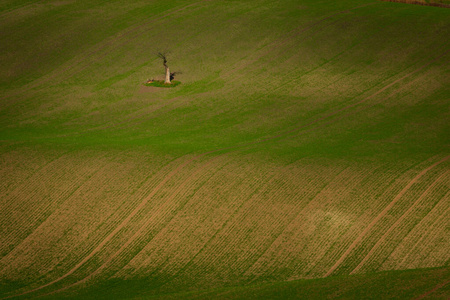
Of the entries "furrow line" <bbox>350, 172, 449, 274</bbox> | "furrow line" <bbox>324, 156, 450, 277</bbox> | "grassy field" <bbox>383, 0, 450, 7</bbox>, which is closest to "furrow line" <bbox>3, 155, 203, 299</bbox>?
"furrow line" <bbox>324, 156, 450, 277</bbox>

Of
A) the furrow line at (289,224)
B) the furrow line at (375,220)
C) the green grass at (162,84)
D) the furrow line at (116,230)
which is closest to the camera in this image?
the furrow line at (116,230)

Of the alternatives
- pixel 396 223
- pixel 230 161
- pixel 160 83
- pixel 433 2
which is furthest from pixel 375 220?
pixel 433 2

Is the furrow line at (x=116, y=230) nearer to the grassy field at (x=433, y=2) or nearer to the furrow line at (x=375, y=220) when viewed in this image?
the furrow line at (x=375, y=220)

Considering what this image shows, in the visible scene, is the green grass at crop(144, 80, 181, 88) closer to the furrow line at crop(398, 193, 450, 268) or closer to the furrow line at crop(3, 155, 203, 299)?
the furrow line at crop(3, 155, 203, 299)

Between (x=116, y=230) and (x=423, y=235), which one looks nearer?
(x=423, y=235)

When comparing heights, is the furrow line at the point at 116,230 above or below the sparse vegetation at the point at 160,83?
below

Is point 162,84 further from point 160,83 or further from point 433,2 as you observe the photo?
point 433,2

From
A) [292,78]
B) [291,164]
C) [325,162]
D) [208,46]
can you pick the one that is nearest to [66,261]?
[291,164]

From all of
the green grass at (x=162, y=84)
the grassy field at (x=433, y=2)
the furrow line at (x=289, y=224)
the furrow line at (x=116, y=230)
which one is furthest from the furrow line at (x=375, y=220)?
the grassy field at (x=433, y=2)

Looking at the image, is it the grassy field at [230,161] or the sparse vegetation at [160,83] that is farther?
the sparse vegetation at [160,83]
